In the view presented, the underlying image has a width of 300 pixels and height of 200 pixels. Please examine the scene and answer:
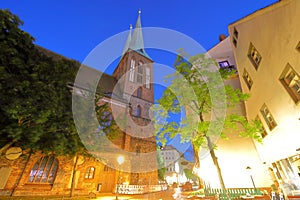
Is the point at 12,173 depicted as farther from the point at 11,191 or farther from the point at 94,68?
the point at 94,68

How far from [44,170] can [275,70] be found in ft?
57.0

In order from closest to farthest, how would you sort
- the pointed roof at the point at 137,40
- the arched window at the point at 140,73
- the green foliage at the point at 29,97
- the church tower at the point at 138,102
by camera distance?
Answer: the green foliage at the point at 29,97 < the church tower at the point at 138,102 < the arched window at the point at 140,73 < the pointed roof at the point at 137,40

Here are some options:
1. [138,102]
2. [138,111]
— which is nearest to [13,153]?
[138,111]

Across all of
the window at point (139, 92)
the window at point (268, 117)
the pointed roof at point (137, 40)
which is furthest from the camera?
the pointed roof at point (137, 40)

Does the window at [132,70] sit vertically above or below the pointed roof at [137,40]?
below

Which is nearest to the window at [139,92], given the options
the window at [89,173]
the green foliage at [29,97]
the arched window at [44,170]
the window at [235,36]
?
the window at [89,173]

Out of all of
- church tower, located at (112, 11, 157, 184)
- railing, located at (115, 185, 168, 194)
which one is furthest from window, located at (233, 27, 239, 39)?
railing, located at (115, 185, 168, 194)

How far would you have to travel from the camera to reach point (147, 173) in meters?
16.7

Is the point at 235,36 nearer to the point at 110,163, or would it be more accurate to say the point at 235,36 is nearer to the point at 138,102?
the point at 138,102

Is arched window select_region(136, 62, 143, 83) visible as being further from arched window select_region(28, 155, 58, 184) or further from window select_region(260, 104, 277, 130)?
window select_region(260, 104, 277, 130)

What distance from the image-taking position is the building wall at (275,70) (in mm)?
5939

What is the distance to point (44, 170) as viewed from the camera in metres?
11.1

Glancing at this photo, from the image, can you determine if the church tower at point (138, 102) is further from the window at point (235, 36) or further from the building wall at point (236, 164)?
the window at point (235, 36)

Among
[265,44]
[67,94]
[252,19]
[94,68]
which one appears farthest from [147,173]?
[94,68]
